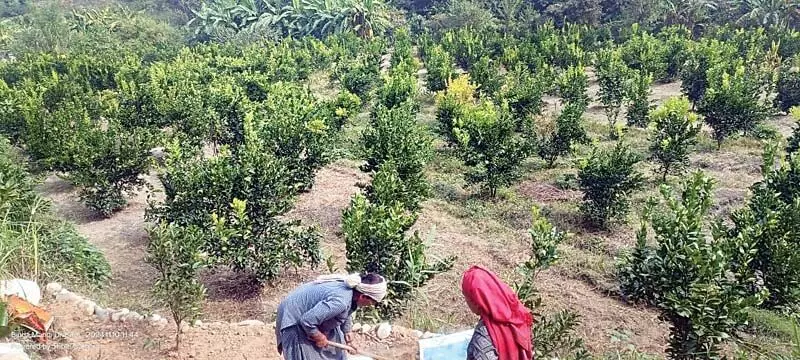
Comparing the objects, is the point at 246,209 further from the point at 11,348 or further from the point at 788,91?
the point at 788,91

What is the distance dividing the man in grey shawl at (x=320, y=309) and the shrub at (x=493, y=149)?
5.79m

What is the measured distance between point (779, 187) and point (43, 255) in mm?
7648

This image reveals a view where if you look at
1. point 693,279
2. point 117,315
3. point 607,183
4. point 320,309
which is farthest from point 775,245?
point 117,315

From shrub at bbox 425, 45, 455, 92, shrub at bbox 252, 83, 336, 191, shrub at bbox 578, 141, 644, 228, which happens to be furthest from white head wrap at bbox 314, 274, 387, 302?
shrub at bbox 425, 45, 455, 92

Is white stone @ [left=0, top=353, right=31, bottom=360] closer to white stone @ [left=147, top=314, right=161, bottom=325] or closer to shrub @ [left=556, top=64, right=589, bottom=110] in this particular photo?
white stone @ [left=147, top=314, right=161, bottom=325]

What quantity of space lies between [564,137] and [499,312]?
8.03 metres

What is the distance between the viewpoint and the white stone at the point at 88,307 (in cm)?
523

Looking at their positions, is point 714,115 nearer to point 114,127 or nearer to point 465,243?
point 465,243

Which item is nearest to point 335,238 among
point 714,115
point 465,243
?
point 465,243

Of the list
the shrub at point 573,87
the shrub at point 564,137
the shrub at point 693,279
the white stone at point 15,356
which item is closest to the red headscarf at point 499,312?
the shrub at point 693,279

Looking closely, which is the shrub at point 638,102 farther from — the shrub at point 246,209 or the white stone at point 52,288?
the white stone at point 52,288

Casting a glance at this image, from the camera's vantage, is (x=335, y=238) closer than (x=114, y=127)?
Yes

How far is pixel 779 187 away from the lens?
691cm

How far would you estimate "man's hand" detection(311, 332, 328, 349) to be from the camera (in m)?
3.35
